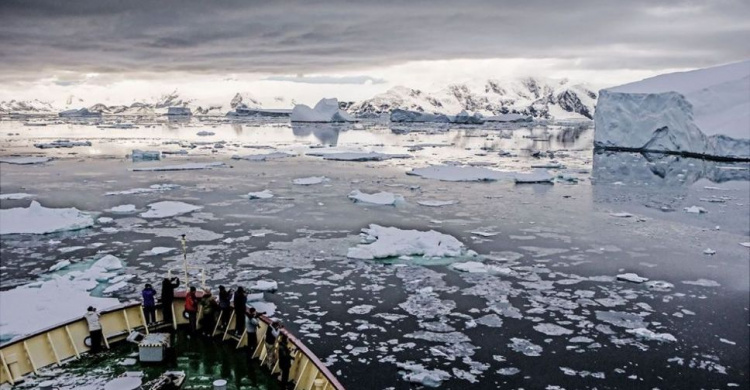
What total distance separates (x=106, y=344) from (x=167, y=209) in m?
14.1

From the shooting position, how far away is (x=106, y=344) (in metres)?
12.0

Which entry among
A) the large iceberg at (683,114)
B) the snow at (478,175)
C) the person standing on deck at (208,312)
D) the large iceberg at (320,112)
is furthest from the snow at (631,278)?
the large iceberg at (320,112)

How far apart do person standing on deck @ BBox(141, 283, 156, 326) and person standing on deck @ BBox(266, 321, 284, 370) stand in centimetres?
307

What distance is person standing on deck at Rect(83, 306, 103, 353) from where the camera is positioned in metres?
11.7

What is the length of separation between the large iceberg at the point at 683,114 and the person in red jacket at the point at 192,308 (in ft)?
Result: 161

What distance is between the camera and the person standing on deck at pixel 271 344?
36.1 feet

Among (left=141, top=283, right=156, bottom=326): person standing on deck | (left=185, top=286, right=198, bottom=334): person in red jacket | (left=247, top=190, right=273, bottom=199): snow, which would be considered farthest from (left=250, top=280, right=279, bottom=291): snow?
(left=247, top=190, right=273, bottom=199): snow

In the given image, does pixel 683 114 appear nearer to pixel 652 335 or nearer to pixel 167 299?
pixel 652 335

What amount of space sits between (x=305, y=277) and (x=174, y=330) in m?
4.24

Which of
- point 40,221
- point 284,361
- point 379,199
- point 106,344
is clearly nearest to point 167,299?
point 106,344

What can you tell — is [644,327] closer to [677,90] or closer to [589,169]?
[589,169]

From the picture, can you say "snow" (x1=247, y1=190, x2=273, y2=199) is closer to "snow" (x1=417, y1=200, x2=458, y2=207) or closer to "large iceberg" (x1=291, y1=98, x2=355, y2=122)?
"snow" (x1=417, y1=200, x2=458, y2=207)

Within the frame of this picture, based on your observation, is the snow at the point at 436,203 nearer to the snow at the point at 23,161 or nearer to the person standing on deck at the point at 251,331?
the person standing on deck at the point at 251,331

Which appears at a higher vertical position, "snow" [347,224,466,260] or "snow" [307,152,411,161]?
"snow" [307,152,411,161]
